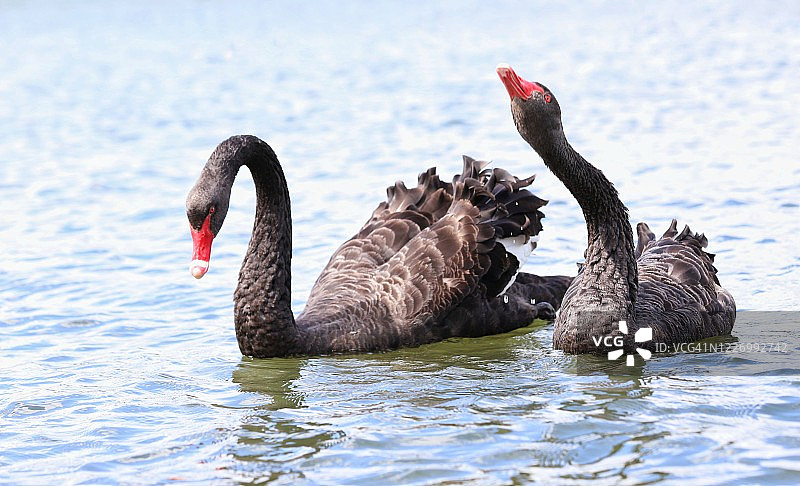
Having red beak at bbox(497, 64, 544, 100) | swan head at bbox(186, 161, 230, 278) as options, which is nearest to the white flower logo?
red beak at bbox(497, 64, 544, 100)

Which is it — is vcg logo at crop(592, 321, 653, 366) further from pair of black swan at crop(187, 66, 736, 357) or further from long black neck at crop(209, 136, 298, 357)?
long black neck at crop(209, 136, 298, 357)

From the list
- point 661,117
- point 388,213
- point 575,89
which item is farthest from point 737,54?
point 388,213

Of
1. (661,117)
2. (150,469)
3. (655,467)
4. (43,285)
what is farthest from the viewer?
(661,117)

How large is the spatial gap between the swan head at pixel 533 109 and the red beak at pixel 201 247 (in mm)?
1618

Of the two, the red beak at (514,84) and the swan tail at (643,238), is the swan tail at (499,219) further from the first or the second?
the red beak at (514,84)

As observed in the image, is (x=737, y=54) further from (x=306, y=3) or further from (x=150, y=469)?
(x=150, y=469)

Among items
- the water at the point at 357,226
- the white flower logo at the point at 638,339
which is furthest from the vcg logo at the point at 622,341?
the water at the point at 357,226

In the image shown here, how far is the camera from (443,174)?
1162cm

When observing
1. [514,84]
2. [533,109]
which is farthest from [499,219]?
[514,84]

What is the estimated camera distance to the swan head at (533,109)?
574cm

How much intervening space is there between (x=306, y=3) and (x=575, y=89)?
441 inches

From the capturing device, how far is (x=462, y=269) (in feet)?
23.3

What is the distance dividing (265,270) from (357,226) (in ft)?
10.7

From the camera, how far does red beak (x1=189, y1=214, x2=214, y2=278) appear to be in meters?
6.07
